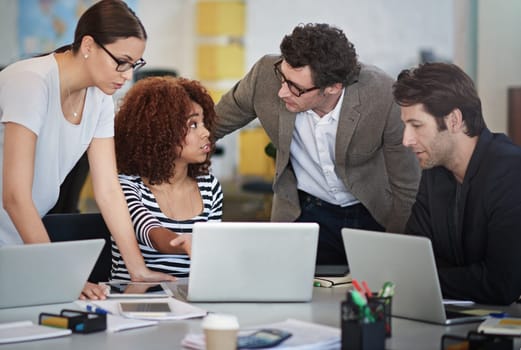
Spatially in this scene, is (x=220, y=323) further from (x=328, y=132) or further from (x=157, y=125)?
(x=328, y=132)

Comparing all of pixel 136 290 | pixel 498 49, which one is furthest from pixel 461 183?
pixel 498 49

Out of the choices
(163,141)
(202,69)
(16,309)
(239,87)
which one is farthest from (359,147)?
(202,69)

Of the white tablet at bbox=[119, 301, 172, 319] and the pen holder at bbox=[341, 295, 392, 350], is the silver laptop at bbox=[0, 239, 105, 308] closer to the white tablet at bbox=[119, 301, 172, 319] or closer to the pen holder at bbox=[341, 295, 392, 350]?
the white tablet at bbox=[119, 301, 172, 319]

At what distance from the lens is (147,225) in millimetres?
2865

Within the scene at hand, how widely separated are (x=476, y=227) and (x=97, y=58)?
1209 mm

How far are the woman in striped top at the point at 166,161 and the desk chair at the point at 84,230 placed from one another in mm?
34

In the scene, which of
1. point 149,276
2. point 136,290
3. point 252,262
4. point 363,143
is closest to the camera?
point 252,262

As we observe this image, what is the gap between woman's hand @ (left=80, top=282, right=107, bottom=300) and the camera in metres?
2.35

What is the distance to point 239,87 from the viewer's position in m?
3.45

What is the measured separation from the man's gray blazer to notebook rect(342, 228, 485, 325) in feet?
3.40

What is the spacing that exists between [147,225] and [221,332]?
1.29 m

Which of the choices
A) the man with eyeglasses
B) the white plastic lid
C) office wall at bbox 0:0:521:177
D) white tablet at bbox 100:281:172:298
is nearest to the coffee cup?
the white plastic lid

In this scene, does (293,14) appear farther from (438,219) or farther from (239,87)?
(438,219)

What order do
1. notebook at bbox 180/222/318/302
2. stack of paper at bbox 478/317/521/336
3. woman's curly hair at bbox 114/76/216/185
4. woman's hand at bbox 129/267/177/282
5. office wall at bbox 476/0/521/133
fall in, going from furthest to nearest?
office wall at bbox 476/0/521/133 < woman's curly hair at bbox 114/76/216/185 < woman's hand at bbox 129/267/177/282 < notebook at bbox 180/222/318/302 < stack of paper at bbox 478/317/521/336
